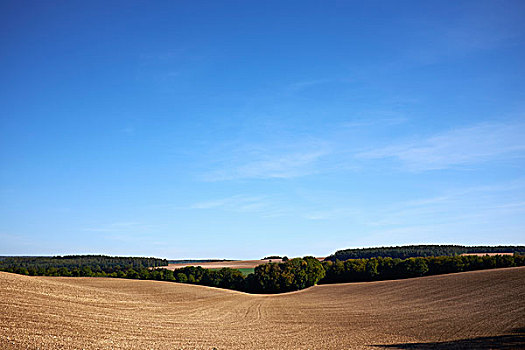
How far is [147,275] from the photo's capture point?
311ft

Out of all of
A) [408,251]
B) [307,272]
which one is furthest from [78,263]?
[408,251]

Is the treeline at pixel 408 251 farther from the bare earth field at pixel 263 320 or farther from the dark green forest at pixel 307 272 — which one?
the bare earth field at pixel 263 320

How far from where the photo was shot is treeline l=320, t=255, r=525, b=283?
82.1 m

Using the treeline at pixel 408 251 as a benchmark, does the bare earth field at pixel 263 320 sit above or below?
below

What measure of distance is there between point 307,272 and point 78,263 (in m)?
73.4

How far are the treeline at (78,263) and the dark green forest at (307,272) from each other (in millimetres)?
1059

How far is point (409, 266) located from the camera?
86062mm

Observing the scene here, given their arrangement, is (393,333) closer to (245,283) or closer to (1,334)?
(1,334)

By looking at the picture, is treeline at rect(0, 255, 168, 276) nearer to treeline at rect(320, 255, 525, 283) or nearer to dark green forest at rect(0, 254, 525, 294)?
dark green forest at rect(0, 254, 525, 294)

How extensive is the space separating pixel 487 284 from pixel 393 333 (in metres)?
30.4

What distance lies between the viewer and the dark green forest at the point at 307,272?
8300cm

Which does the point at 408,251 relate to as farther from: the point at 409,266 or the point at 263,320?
the point at 263,320

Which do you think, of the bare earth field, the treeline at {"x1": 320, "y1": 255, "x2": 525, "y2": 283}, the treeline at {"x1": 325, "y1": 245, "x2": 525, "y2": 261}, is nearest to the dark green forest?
the treeline at {"x1": 320, "y1": 255, "x2": 525, "y2": 283}

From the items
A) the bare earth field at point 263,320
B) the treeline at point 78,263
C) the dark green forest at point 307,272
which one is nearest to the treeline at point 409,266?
the dark green forest at point 307,272
